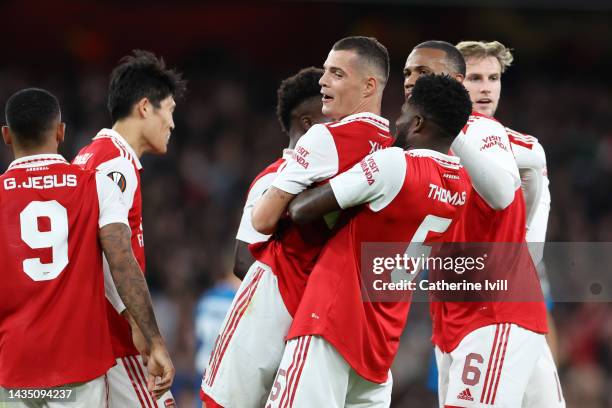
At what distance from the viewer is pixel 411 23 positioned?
51.3ft

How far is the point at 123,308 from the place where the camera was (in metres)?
5.02

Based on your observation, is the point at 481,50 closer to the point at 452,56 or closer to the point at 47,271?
the point at 452,56

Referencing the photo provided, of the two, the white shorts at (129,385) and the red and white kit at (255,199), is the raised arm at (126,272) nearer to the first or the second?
the white shorts at (129,385)

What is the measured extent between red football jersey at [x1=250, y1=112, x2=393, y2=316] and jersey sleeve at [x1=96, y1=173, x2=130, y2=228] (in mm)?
699

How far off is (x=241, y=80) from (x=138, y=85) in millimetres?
9781

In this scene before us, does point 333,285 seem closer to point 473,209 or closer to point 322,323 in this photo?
point 322,323

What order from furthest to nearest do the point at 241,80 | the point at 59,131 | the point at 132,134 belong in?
the point at 241,80 < the point at 132,134 < the point at 59,131

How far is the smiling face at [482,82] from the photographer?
5.68m

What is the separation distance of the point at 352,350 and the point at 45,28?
11597 mm

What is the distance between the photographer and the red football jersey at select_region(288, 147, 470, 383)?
4.36m

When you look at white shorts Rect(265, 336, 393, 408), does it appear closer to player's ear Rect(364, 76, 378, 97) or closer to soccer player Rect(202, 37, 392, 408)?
soccer player Rect(202, 37, 392, 408)

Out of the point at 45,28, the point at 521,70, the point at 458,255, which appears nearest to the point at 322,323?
the point at 458,255

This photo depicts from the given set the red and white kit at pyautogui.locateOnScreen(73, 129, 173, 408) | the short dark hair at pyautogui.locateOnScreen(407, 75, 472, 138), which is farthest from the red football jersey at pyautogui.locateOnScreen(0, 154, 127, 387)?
the short dark hair at pyautogui.locateOnScreen(407, 75, 472, 138)

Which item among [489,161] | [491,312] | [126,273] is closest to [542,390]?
[491,312]
